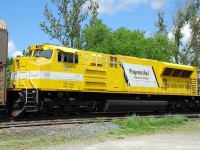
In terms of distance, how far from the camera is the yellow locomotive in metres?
17.4

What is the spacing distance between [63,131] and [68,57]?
6031 mm

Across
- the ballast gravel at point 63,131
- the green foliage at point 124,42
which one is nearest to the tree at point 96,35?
the green foliage at point 124,42

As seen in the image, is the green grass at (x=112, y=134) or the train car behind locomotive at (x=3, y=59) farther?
the train car behind locomotive at (x=3, y=59)

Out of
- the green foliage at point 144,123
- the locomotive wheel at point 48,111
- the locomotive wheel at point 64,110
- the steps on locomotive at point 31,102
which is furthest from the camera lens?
the locomotive wheel at point 64,110

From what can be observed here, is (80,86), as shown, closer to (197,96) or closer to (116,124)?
(116,124)

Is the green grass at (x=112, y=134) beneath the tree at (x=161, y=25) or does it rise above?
A: beneath

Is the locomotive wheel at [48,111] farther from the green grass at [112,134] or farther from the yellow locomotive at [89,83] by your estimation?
the green grass at [112,134]

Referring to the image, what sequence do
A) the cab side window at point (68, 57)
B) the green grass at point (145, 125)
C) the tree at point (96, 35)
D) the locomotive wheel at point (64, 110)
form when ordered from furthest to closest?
the tree at point (96, 35) → the locomotive wheel at point (64, 110) → the cab side window at point (68, 57) → the green grass at point (145, 125)

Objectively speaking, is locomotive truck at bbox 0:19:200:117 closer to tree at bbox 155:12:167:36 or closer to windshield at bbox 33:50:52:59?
windshield at bbox 33:50:52:59

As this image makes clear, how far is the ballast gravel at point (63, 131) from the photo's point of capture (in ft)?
40.5

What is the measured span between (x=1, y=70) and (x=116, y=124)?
5.59 metres

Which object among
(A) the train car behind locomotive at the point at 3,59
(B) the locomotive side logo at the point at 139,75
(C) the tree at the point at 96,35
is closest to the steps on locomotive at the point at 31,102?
(A) the train car behind locomotive at the point at 3,59

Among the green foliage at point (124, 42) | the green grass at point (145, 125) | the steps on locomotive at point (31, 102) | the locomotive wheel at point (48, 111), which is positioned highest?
the green foliage at point (124, 42)

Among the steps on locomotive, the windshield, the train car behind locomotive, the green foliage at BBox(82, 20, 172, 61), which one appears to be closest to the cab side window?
the windshield
